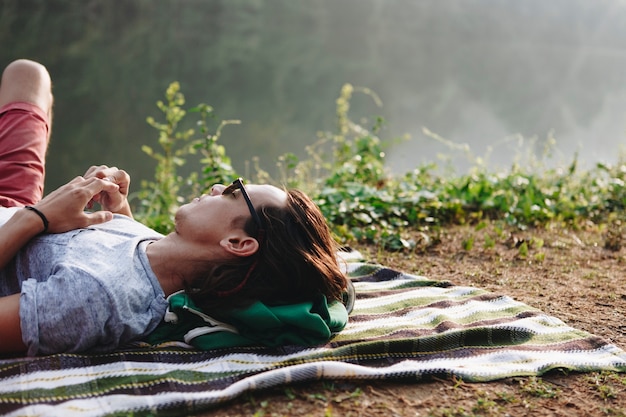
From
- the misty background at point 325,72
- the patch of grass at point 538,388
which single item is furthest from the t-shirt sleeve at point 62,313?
the misty background at point 325,72

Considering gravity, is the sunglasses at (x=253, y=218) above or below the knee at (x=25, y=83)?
below

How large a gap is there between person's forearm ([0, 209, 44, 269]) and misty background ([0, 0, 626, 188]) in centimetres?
395

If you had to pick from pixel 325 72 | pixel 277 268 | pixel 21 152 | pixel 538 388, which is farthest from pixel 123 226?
pixel 325 72

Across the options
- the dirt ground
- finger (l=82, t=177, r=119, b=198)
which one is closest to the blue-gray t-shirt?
finger (l=82, t=177, r=119, b=198)

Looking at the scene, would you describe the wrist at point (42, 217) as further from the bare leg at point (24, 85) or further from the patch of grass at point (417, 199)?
the patch of grass at point (417, 199)

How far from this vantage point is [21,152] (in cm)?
289

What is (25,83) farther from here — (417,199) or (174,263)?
(417,199)

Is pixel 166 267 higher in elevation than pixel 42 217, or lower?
lower

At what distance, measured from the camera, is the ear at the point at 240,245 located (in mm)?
2082

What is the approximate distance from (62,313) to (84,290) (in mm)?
85

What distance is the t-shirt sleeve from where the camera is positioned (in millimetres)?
1836

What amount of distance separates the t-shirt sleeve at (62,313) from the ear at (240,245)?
0.39m

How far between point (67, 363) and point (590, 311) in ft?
6.79

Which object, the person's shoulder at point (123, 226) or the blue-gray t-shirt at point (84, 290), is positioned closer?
the blue-gray t-shirt at point (84, 290)
